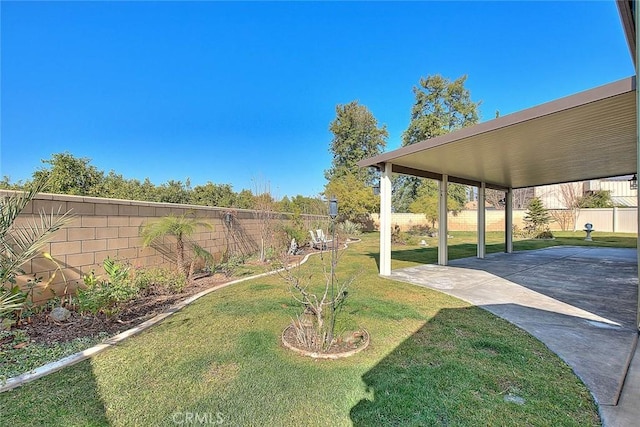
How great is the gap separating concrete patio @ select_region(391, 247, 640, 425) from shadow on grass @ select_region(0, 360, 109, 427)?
3.87 metres

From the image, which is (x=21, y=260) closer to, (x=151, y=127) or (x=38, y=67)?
(x=38, y=67)

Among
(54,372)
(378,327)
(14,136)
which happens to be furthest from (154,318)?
(14,136)

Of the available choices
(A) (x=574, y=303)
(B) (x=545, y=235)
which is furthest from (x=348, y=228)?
(A) (x=574, y=303)

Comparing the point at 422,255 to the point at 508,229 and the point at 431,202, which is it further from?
the point at 431,202

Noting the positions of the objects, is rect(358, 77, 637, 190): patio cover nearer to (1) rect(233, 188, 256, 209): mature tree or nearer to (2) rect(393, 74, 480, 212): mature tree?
(1) rect(233, 188, 256, 209): mature tree

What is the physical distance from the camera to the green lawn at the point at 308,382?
7.18 feet

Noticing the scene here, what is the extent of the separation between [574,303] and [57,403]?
714 centimetres

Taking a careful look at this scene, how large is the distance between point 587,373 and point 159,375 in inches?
162

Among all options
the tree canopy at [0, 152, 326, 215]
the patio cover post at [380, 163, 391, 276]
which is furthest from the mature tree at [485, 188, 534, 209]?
the patio cover post at [380, 163, 391, 276]

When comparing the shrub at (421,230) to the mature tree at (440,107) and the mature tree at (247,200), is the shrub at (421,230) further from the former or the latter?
the mature tree at (247,200)

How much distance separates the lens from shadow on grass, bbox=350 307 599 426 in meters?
2.20

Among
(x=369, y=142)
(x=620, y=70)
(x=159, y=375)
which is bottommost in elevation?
(x=159, y=375)

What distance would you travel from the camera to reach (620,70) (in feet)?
36.1

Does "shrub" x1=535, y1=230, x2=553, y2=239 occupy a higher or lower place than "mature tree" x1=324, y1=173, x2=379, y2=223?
lower
